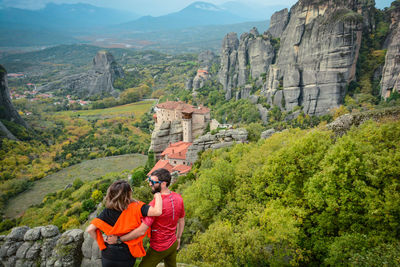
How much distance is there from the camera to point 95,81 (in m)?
147

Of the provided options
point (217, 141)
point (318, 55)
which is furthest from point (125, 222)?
point (318, 55)

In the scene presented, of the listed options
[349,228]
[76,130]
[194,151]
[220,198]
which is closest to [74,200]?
[194,151]

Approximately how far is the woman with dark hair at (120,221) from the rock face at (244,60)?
8261 centimetres

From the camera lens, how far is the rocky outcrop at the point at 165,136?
43.1 meters

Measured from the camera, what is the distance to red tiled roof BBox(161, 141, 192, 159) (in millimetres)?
37781

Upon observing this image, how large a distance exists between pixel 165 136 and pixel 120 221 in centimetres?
3913

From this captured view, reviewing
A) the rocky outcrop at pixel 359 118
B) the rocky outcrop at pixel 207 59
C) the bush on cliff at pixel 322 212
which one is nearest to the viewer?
the bush on cliff at pixel 322 212

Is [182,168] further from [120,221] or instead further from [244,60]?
[244,60]

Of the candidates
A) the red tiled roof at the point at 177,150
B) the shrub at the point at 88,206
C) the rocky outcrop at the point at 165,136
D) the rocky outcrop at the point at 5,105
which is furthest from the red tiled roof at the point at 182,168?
the rocky outcrop at the point at 5,105

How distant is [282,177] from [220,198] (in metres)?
5.16

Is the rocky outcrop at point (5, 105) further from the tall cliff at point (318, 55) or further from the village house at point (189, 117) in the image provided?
the tall cliff at point (318, 55)

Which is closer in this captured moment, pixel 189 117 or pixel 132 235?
pixel 132 235

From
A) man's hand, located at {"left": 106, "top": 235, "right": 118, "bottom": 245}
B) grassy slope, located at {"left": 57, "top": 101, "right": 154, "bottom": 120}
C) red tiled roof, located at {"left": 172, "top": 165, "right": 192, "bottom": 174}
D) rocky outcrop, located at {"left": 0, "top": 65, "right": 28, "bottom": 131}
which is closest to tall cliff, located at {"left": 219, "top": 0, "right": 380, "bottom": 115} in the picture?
red tiled roof, located at {"left": 172, "top": 165, "right": 192, "bottom": 174}

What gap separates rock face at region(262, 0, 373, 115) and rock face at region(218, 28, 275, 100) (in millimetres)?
13046
